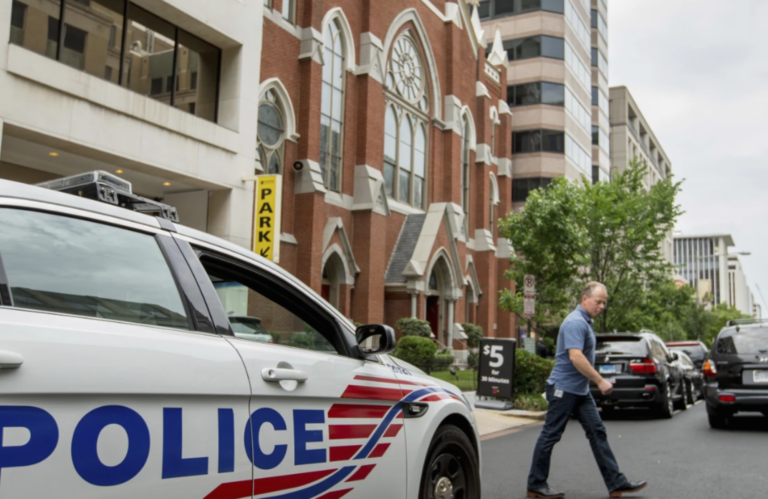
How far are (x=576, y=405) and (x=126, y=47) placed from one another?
38.0 ft

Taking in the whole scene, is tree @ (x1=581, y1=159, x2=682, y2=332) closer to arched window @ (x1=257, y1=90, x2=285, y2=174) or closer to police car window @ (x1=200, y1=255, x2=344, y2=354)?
arched window @ (x1=257, y1=90, x2=285, y2=174)

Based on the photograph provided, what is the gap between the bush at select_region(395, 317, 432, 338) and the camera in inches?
1012

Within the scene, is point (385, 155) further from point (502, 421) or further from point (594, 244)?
point (502, 421)

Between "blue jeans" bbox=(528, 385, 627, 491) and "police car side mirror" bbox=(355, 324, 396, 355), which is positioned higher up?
"police car side mirror" bbox=(355, 324, 396, 355)

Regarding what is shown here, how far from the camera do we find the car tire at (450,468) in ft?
14.1

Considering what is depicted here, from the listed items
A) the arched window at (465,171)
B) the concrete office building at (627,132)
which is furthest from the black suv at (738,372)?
the concrete office building at (627,132)

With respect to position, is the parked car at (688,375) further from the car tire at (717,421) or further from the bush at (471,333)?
the bush at (471,333)

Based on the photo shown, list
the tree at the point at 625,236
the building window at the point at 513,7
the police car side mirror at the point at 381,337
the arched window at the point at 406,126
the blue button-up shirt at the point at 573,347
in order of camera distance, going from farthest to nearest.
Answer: the building window at the point at 513,7 < the arched window at the point at 406,126 < the tree at the point at 625,236 < the blue button-up shirt at the point at 573,347 < the police car side mirror at the point at 381,337

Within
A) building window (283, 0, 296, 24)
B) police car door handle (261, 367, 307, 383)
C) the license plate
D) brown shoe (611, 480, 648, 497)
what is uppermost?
building window (283, 0, 296, 24)

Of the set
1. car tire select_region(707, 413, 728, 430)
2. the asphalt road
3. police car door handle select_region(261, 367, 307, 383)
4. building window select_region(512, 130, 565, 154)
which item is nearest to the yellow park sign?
the asphalt road

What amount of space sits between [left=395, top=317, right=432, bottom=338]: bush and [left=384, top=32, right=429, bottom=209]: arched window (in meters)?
5.81

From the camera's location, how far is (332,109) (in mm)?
25703

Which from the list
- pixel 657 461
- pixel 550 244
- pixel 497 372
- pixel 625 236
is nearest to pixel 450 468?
pixel 657 461

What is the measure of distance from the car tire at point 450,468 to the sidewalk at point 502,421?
655cm
